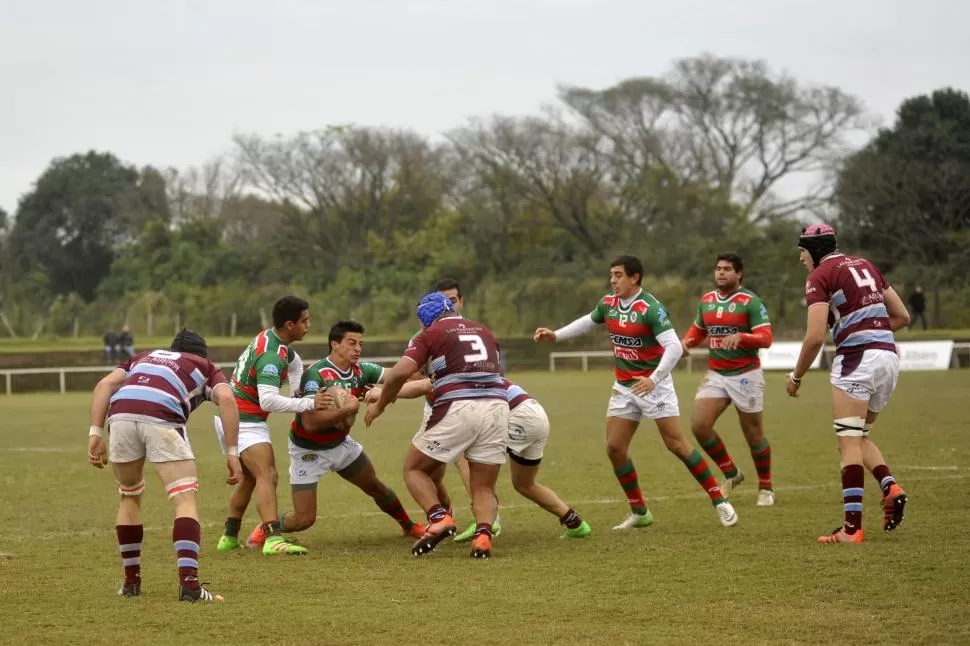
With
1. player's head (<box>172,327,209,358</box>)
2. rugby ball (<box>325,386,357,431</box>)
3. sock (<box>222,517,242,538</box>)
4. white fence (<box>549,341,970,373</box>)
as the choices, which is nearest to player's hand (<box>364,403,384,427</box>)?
rugby ball (<box>325,386,357,431</box>)

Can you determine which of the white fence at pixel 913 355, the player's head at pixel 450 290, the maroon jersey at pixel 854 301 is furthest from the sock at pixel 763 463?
the white fence at pixel 913 355

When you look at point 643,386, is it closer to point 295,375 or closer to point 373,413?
point 373,413

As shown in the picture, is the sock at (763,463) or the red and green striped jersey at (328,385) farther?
the sock at (763,463)

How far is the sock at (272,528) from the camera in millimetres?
9578

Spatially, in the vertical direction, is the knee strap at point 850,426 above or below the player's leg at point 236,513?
above

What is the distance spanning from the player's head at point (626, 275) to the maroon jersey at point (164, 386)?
3755 mm

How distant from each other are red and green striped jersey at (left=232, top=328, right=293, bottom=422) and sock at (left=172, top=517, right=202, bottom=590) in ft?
5.66

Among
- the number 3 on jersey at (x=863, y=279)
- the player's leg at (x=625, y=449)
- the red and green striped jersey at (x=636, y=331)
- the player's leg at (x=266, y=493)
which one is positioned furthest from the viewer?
the red and green striped jersey at (x=636, y=331)

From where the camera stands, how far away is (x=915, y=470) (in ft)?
43.8

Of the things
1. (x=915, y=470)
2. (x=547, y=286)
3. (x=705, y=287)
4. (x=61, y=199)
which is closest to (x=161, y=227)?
(x=61, y=199)

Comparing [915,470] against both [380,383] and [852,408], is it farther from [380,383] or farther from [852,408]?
[380,383]

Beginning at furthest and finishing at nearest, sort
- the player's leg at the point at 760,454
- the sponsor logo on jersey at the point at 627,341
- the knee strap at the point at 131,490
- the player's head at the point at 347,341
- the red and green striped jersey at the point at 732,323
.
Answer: the red and green striped jersey at the point at 732,323
the player's leg at the point at 760,454
the sponsor logo on jersey at the point at 627,341
the player's head at the point at 347,341
the knee strap at the point at 131,490

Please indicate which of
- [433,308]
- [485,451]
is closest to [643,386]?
[485,451]

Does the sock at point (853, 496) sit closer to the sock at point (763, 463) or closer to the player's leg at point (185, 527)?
the sock at point (763, 463)
